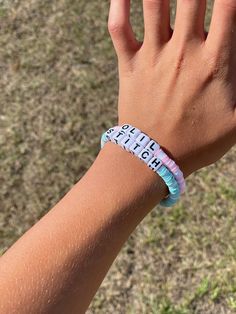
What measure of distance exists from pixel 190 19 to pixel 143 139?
26 centimetres

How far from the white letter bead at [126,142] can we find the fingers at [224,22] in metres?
0.27

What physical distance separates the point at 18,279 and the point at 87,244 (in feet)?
0.42

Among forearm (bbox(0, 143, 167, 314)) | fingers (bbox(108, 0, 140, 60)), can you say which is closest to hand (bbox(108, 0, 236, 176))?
fingers (bbox(108, 0, 140, 60))

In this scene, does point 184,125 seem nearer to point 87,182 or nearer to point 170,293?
point 87,182

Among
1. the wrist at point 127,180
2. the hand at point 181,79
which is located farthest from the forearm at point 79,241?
the hand at point 181,79

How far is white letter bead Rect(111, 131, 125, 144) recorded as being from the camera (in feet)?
3.40

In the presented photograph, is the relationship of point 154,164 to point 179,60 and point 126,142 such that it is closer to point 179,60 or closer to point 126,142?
point 126,142

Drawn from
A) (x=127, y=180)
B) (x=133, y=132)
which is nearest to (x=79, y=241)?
(x=127, y=180)

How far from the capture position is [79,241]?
91cm

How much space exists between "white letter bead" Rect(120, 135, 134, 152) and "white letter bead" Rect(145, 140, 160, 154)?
0.03m

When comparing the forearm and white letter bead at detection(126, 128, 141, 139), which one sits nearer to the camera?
the forearm

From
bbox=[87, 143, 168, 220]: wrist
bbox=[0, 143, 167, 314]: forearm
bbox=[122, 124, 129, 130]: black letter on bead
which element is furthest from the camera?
bbox=[122, 124, 129, 130]: black letter on bead

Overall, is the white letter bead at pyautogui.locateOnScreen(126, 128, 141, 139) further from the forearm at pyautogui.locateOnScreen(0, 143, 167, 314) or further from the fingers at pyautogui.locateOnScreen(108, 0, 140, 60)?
the fingers at pyautogui.locateOnScreen(108, 0, 140, 60)

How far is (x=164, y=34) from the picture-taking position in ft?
3.76
